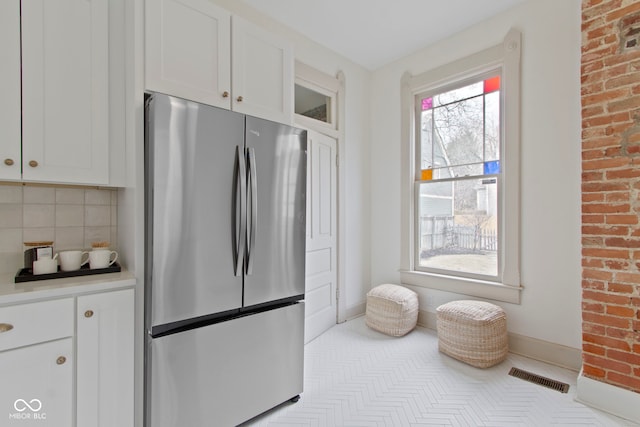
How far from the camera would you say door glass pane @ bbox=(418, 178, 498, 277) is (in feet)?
9.00

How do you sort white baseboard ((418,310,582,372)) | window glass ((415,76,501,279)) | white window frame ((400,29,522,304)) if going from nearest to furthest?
white baseboard ((418,310,582,372))
white window frame ((400,29,522,304))
window glass ((415,76,501,279))

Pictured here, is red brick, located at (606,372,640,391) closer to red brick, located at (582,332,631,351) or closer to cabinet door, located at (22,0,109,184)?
red brick, located at (582,332,631,351)

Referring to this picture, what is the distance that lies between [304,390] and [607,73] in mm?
2807

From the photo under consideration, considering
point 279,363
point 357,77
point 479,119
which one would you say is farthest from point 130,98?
point 479,119

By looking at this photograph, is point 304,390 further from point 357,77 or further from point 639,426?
point 357,77

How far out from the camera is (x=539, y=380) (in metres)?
2.13

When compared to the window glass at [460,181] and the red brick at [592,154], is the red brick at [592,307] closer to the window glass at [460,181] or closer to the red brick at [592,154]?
the window glass at [460,181]

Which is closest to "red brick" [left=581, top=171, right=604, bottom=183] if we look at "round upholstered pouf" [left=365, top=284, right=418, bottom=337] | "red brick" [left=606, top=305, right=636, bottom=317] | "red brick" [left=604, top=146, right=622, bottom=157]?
"red brick" [left=604, top=146, right=622, bottom=157]

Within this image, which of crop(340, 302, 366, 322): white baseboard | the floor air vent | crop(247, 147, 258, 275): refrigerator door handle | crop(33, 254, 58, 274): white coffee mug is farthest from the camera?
crop(340, 302, 366, 322): white baseboard

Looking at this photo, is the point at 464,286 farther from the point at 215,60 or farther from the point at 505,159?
the point at 215,60

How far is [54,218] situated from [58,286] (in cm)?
65

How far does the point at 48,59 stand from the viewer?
57.1 inches

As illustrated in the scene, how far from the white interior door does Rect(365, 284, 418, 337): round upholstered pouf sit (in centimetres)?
42

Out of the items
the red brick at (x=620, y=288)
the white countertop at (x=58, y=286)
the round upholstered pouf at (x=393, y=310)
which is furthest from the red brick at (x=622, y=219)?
the white countertop at (x=58, y=286)
